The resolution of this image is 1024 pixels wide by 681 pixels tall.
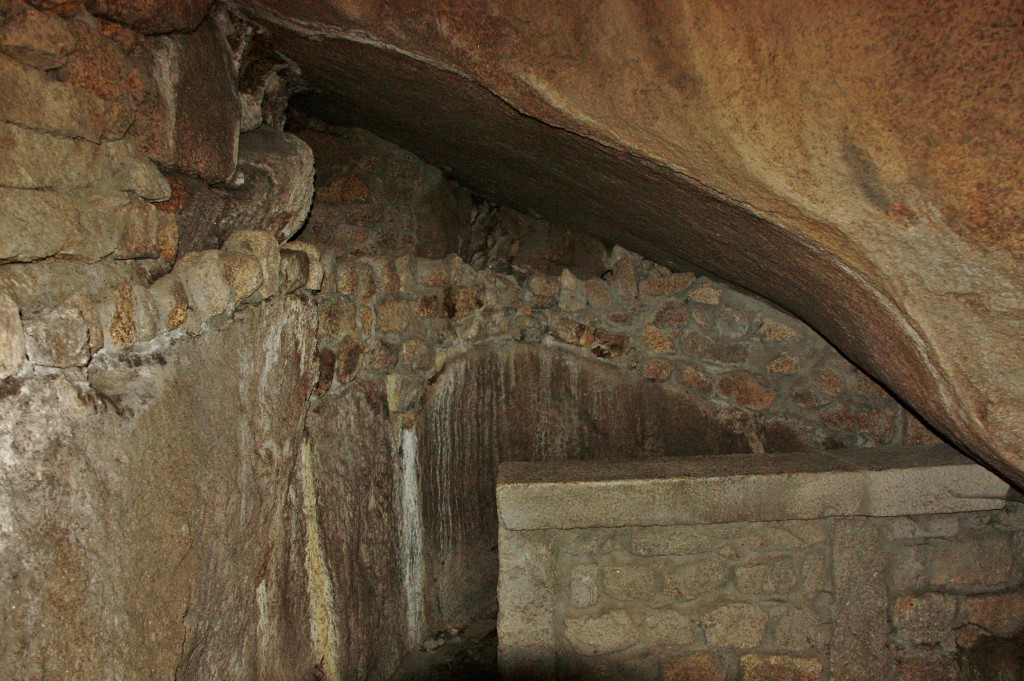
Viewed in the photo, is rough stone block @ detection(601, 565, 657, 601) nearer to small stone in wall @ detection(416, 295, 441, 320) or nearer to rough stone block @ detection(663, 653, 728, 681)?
rough stone block @ detection(663, 653, 728, 681)

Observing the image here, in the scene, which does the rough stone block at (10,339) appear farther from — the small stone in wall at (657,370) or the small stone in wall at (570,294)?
the small stone in wall at (657,370)

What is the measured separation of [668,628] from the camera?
257 cm

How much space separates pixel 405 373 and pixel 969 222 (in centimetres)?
191

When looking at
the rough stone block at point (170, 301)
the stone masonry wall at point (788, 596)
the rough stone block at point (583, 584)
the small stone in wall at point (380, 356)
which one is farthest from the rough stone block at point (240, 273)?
the rough stone block at point (583, 584)

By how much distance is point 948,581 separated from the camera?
2.62 metres

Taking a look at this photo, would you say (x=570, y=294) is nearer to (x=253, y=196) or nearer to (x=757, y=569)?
(x=757, y=569)

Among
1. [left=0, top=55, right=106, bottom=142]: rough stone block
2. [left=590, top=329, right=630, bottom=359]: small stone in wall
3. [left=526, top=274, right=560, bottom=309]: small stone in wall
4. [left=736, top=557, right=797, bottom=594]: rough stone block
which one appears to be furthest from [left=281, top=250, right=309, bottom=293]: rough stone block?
[left=736, top=557, right=797, bottom=594]: rough stone block

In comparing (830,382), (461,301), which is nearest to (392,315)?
(461,301)

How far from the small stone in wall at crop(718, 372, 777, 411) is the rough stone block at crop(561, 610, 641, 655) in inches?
49.3

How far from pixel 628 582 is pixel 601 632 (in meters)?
0.19

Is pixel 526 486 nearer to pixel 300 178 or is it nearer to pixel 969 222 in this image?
pixel 300 178

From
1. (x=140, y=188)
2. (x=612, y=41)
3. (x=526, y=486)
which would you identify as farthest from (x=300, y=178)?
(x=526, y=486)

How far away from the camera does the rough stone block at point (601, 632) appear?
99.6 inches

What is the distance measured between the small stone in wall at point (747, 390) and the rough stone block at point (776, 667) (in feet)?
3.67
